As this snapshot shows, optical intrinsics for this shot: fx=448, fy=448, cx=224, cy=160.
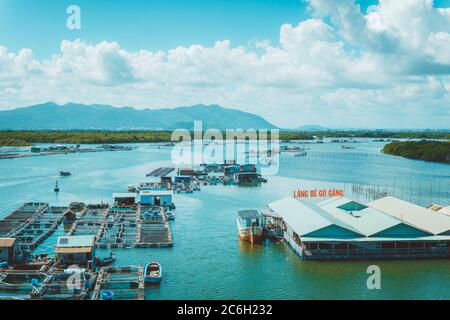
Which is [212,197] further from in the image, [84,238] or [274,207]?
[84,238]

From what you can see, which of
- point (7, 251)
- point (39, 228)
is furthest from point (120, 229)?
point (7, 251)

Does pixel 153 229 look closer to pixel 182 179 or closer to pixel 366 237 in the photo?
pixel 366 237

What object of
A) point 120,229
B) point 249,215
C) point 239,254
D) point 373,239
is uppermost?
point 249,215

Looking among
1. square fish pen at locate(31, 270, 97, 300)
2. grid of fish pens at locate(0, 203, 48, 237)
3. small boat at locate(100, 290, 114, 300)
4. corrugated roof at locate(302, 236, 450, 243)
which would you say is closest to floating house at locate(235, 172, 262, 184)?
grid of fish pens at locate(0, 203, 48, 237)

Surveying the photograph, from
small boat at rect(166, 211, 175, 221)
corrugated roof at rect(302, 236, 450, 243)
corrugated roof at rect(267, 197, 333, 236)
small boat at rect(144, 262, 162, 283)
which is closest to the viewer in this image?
small boat at rect(144, 262, 162, 283)

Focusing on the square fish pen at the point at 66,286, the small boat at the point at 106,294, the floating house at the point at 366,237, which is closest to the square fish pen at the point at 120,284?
the small boat at the point at 106,294

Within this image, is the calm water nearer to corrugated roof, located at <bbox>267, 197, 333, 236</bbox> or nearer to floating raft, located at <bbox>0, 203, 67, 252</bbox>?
floating raft, located at <bbox>0, 203, 67, 252</bbox>

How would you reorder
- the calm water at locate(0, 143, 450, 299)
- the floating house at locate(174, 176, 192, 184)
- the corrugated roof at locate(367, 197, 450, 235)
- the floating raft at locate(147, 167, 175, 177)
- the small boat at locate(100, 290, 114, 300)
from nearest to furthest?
the small boat at locate(100, 290, 114, 300)
the calm water at locate(0, 143, 450, 299)
the corrugated roof at locate(367, 197, 450, 235)
the floating house at locate(174, 176, 192, 184)
the floating raft at locate(147, 167, 175, 177)
